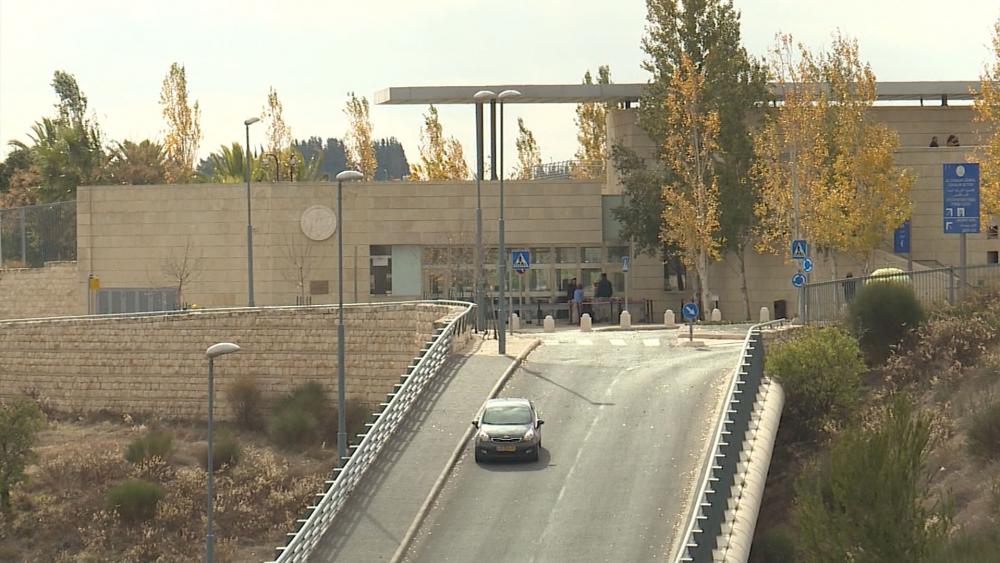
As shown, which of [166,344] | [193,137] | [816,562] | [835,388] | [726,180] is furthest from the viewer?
[193,137]

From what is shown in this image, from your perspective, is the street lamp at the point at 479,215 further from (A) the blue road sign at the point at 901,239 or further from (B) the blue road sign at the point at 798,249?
(A) the blue road sign at the point at 901,239

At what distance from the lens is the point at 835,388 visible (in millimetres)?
37750

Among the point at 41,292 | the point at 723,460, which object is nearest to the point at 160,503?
the point at 723,460

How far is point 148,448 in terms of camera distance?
48281 mm

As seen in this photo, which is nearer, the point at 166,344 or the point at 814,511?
the point at 814,511

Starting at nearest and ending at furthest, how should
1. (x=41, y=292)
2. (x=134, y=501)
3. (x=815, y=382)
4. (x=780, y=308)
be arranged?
→ (x=815, y=382) → (x=134, y=501) → (x=780, y=308) → (x=41, y=292)

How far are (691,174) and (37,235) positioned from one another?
3023 cm

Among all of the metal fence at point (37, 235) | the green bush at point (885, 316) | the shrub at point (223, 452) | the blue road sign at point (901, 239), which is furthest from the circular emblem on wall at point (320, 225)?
the green bush at point (885, 316)

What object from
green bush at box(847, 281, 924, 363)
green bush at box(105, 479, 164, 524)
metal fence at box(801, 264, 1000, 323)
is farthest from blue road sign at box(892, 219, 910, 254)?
green bush at box(105, 479, 164, 524)

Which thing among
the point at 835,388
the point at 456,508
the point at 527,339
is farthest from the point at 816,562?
the point at 527,339

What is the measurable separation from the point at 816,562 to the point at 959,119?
45.9 meters

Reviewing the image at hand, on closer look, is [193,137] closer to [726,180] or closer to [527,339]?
[726,180]

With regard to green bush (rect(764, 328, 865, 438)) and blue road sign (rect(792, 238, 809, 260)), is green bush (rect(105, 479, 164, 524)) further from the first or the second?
blue road sign (rect(792, 238, 809, 260))

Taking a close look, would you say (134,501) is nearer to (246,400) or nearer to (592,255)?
(246,400)
